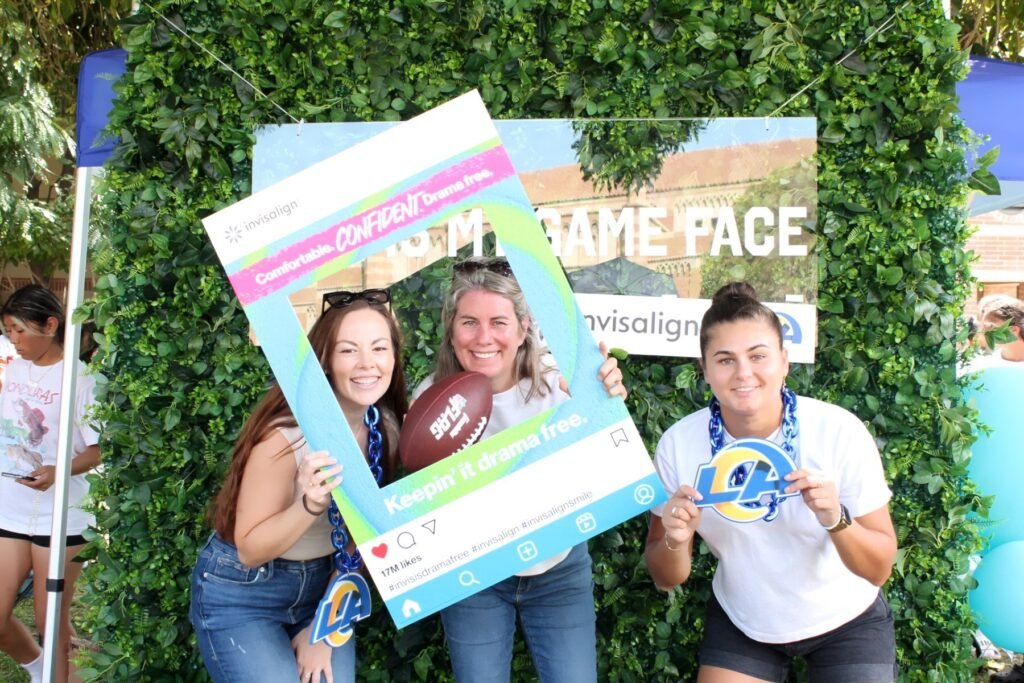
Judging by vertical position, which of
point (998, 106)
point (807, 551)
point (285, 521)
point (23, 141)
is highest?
point (23, 141)

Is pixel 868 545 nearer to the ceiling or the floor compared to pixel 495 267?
nearer to the floor

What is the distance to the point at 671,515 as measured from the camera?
2309 millimetres

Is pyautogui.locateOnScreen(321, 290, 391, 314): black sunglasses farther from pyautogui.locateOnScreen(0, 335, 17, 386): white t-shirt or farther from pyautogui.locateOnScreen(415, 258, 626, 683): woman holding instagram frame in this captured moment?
pyautogui.locateOnScreen(0, 335, 17, 386): white t-shirt

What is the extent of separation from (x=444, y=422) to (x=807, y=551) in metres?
1.04

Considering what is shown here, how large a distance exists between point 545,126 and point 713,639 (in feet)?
6.00

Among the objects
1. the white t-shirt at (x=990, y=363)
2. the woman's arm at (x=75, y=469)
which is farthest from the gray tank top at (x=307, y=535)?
the white t-shirt at (x=990, y=363)

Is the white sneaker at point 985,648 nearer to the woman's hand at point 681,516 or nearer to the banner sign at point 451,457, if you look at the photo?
the woman's hand at point 681,516

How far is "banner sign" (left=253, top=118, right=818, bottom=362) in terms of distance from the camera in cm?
312

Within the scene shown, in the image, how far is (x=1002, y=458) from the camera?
3342 mm

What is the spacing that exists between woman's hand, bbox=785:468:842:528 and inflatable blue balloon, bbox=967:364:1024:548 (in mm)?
1470

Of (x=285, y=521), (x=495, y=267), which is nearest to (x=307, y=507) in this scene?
(x=285, y=521)

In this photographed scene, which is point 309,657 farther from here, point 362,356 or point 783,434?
point 783,434

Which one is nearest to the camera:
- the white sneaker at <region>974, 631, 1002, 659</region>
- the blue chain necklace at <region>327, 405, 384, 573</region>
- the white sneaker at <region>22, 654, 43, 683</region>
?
the blue chain necklace at <region>327, 405, 384, 573</region>

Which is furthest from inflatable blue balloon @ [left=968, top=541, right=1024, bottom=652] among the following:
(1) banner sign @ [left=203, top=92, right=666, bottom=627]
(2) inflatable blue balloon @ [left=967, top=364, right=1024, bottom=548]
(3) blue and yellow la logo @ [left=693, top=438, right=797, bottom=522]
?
(1) banner sign @ [left=203, top=92, right=666, bottom=627]
